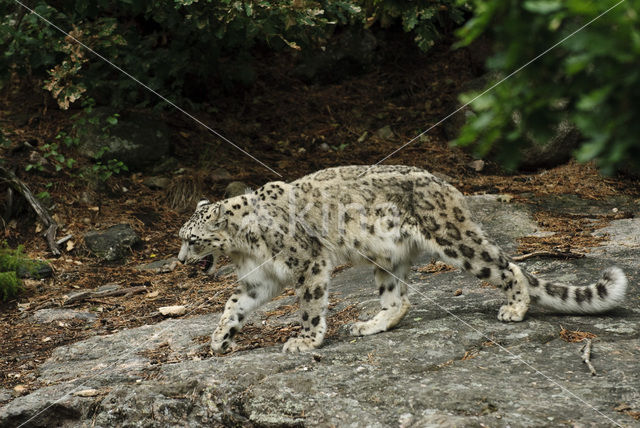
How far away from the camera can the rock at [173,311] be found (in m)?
7.10

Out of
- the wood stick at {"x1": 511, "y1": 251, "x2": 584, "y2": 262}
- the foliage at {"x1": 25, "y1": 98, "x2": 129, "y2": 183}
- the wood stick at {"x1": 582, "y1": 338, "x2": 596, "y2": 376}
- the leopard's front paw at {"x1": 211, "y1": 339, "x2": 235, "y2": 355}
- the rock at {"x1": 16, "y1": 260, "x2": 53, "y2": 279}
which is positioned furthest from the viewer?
the foliage at {"x1": 25, "y1": 98, "x2": 129, "y2": 183}

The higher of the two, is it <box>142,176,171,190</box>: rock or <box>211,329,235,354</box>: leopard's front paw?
<box>142,176,171,190</box>: rock

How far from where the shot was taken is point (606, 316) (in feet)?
17.5

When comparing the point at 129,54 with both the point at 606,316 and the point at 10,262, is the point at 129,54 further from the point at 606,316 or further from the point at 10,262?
the point at 606,316

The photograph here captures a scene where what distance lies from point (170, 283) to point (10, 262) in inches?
74.5

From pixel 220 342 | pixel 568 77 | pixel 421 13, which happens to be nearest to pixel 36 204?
pixel 220 342

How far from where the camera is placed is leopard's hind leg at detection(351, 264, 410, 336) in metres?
5.68

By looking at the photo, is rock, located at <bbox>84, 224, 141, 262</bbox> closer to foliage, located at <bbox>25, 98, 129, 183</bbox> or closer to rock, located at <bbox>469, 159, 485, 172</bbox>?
foliage, located at <bbox>25, 98, 129, 183</bbox>

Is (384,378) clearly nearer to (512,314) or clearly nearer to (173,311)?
(512,314)

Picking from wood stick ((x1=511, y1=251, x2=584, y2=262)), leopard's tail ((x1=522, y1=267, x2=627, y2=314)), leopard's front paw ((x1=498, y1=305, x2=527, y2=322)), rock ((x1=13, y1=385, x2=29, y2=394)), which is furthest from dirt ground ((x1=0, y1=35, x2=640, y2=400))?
leopard's tail ((x1=522, y1=267, x2=627, y2=314))

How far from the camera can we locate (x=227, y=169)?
10719 mm

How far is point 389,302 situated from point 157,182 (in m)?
5.50

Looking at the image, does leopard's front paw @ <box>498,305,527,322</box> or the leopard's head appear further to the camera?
the leopard's head

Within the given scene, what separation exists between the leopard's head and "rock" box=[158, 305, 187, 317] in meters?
1.15
